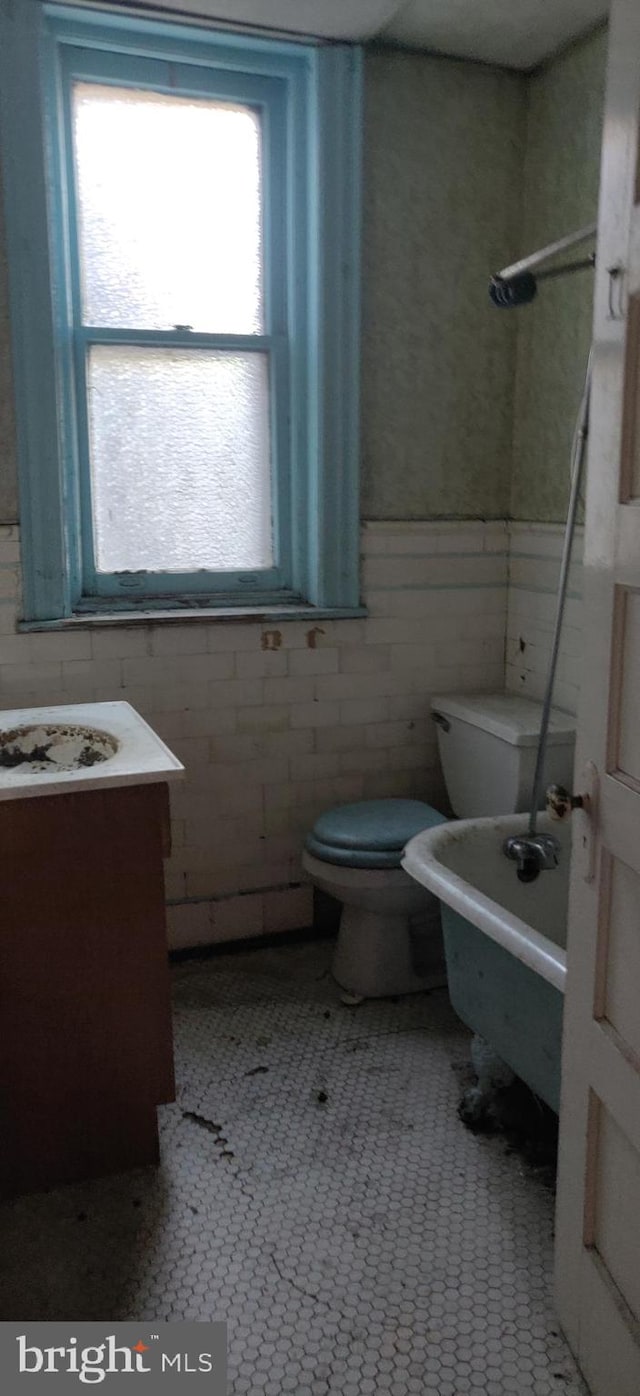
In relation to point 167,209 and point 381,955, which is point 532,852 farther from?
point 167,209

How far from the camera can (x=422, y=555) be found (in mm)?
2936

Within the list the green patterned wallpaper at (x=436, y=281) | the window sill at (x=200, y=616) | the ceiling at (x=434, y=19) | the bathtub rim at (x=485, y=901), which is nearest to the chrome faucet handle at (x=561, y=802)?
the bathtub rim at (x=485, y=901)

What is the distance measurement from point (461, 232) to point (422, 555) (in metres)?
0.90

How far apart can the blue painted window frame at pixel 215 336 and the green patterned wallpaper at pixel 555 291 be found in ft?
1.72

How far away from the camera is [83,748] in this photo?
2.18m

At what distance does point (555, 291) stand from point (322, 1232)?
2.35 metres

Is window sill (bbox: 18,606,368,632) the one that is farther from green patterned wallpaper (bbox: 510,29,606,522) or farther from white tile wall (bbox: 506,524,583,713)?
green patterned wallpaper (bbox: 510,29,606,522)

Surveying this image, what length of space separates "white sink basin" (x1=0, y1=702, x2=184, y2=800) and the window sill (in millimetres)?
303

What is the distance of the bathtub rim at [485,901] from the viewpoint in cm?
170

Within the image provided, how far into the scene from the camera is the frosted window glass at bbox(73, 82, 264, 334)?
100 inches

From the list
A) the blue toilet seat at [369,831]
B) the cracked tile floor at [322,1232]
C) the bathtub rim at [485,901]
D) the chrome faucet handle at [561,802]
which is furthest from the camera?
the blue toilet seat at [369,831]

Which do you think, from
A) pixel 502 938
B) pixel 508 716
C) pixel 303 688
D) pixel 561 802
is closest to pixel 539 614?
pixel 508 716

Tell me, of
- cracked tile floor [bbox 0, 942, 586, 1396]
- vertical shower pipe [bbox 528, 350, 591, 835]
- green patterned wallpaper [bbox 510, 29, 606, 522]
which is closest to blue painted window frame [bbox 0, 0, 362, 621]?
green patterned wallpaper [bbox 510, 29, 606, 522]

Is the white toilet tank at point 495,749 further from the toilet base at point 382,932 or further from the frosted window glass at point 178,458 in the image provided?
the frosted window glass at point 178,458
